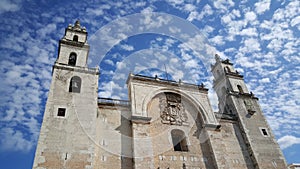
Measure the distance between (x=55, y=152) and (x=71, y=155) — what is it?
3.11ft

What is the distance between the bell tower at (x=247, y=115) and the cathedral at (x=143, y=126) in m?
0.10

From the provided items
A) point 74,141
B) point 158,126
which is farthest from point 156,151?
point 74,141

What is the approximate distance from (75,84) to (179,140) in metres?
9.88

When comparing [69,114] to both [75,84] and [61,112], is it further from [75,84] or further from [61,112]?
[75,84]

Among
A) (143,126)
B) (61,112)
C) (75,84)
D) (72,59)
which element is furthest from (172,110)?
(72,59)

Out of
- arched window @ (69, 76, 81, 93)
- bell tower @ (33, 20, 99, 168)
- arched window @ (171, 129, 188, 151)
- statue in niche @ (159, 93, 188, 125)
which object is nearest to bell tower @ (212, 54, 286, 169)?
arched window @ (171, 129, 188, 151)

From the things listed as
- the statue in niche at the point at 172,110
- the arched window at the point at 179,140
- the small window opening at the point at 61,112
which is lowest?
the arched window at the point at 179,140

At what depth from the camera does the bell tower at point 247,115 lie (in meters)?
18.6

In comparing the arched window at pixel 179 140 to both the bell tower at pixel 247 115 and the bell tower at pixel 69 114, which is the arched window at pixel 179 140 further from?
the bell tower at pixel 69 114

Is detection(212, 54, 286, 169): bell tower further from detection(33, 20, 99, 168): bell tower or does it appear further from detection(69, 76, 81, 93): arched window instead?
detection(69, 76, 81, 93): arched window

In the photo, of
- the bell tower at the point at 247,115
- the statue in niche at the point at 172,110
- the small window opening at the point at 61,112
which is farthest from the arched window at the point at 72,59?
the bell tower at the point at 247,115

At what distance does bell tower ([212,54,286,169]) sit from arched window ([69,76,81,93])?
50.0 ft

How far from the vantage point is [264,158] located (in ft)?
60.4

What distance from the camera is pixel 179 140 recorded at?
1792 cm
